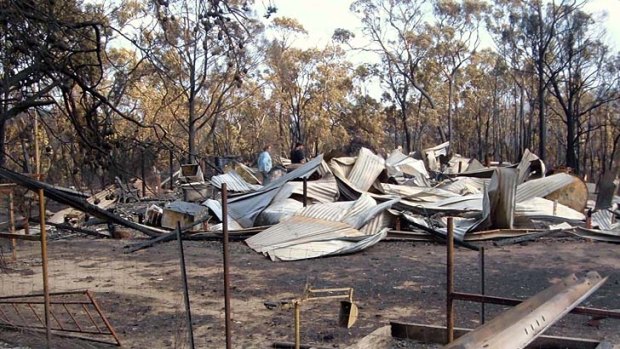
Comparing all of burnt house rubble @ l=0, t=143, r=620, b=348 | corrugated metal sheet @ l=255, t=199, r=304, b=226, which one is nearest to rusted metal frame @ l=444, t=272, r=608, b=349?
Result: burnt house rubble @ l=0, t=143, r=620, b=348

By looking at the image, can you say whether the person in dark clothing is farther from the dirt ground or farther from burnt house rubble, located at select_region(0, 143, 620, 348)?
the dirt ground

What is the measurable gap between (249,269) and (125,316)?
2.80 metres


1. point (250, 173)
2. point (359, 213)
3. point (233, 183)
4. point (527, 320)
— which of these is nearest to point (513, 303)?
point (527, 320)

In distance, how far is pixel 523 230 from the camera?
1145cm

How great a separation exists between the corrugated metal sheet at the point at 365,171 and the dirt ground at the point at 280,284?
2.99m

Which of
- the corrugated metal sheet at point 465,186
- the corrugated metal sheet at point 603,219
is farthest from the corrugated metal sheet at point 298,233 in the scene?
the corrugated metal sheet at point 465,186

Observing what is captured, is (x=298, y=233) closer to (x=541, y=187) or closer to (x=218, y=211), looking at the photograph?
(x=218, y=211)

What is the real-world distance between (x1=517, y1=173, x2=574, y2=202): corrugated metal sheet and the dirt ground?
2.32 m

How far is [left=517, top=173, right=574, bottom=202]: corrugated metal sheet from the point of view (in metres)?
13.4

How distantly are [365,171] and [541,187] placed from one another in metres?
3.81

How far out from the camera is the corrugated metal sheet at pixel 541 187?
44.0 feet

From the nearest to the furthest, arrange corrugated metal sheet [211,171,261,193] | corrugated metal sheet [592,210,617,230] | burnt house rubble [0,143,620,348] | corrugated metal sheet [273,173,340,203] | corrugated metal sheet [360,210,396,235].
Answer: burnt house rubble [0,143,620,348], corrugated metal sheet [360,210,396,235], corrugated metal sheet [592,210,617,230], corrugated metal sheet [273,173,340,203], corrugated metal sheet [211,171,261,193]

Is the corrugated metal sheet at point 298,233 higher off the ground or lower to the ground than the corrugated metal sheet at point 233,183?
lower

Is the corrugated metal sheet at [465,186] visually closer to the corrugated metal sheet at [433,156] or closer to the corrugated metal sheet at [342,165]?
the corrugated metal sheet at [342,165]
